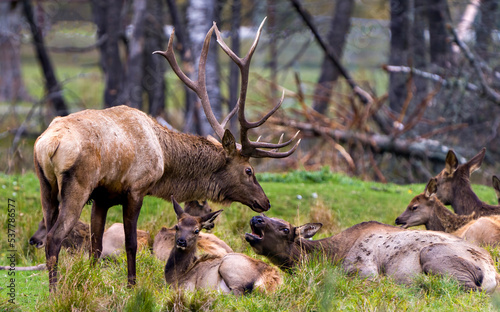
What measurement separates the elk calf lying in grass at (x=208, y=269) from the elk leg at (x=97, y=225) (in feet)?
2.41

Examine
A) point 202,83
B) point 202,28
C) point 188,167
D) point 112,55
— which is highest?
point 202,83

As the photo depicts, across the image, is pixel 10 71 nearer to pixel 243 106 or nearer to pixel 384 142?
pixel 384 142

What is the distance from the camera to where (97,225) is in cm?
672

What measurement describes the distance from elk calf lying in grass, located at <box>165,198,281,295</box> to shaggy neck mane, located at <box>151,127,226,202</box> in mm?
353

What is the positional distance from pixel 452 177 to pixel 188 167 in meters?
4.21

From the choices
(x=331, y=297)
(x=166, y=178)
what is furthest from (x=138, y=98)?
→ (x=331, y=297)

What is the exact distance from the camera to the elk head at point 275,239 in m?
6.79

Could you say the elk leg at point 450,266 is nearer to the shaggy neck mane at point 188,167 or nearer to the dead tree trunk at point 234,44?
the shaggy neck mane at point 188,167

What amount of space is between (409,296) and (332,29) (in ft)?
45.9

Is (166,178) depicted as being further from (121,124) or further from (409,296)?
(409,296)

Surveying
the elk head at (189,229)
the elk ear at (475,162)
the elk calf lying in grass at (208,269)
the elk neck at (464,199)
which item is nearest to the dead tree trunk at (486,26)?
the elk ear at (475,162)

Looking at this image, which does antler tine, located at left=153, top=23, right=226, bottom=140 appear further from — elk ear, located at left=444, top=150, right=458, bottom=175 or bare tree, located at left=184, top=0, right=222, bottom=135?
bare tree, located at left=184, top=0, right=222, bottom=135

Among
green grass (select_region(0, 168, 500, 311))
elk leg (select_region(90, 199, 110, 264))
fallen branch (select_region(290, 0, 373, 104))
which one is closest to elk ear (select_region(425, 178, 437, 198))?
green grass (select_region(0, 168, 500, 311))

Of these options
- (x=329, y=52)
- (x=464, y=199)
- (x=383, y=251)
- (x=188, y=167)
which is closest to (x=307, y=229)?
(x=383, y=251)
